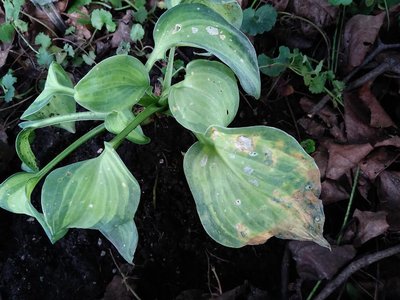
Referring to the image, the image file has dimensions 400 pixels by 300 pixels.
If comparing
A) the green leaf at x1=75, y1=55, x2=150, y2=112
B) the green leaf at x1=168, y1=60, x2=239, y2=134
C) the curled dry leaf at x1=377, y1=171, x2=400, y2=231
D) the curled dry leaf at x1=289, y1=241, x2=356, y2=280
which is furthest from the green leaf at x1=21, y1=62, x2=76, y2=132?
the curled dry leaf at x1=377, y1=171, x2=400, y2=231

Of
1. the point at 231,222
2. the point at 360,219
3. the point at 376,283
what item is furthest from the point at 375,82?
the point at 231,222

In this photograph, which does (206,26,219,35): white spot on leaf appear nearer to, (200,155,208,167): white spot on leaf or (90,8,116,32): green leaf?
(200,155,208,167): white spot on leaf

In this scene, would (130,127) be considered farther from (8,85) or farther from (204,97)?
(8,85)

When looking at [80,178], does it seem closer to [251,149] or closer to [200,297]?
[251,149]

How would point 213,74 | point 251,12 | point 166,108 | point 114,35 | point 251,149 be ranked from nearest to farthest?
point 251,149
point 213,74
point 166,108
point 251,12
point 114,35

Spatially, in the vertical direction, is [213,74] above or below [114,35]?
above

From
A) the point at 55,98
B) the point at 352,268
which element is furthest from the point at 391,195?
the point at 55,98
